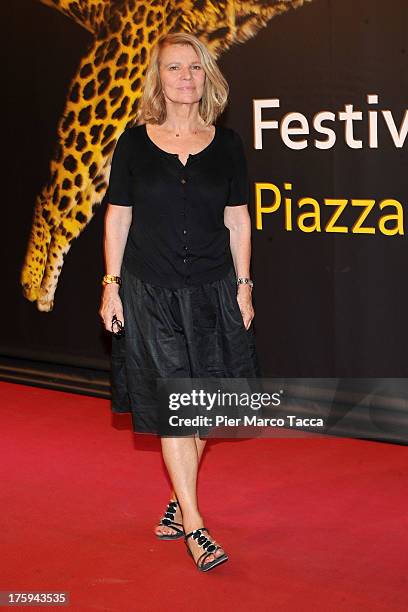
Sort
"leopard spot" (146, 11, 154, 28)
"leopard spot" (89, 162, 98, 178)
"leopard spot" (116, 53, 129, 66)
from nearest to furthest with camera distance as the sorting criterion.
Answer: "leopard spot" (146, 11, 154, 28), "leopard spot" (116, 53, 129, 66), "leopard spot" (89, 162, 98, 178)

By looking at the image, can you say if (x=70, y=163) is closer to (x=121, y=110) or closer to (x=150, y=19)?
(x=121, y=110)

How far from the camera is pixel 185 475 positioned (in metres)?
3.81

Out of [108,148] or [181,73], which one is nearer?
[181,73]

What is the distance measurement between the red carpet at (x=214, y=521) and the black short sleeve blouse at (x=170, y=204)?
0.99 metres

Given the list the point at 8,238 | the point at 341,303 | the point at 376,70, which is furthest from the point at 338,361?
the point at 8,238

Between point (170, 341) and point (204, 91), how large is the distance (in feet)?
2.79

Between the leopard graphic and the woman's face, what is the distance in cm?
185

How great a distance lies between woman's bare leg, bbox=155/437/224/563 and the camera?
12.5 feet

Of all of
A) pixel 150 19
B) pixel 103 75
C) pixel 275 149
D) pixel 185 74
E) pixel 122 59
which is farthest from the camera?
pixel 103 75

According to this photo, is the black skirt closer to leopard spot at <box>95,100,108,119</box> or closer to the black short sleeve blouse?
the black short sleeve blouse

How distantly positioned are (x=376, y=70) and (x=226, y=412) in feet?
6.36

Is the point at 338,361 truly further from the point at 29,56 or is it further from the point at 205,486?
the point at 29,56

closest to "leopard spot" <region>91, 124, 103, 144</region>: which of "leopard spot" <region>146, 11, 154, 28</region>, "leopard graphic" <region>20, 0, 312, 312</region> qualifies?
"leopard graphic" <region>20, 0, 312, 312</region>

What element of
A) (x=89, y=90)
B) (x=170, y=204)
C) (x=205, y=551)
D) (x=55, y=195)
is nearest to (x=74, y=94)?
(x=89, y=90)
